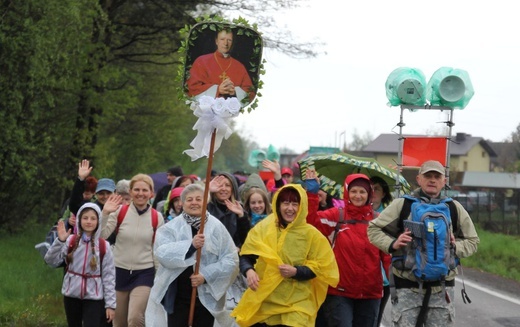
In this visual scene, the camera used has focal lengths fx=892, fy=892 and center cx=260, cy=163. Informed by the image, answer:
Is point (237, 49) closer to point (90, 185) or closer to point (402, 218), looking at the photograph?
point (402, 218)

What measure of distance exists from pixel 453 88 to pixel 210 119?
9.72ft

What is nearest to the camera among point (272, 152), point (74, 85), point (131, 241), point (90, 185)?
point (131, 241)

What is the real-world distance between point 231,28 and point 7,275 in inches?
239

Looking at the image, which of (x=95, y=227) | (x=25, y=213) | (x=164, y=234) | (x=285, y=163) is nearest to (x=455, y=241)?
(x=164, y=234)

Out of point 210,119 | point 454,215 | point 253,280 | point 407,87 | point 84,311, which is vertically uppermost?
point 407,87

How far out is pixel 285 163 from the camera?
389 feet

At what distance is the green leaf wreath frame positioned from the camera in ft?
26.8

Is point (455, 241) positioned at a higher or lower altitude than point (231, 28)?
lower

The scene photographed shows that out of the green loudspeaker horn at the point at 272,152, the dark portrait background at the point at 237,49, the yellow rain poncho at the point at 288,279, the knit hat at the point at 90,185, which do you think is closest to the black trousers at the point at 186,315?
the yellow rain poncho at the point at 288,279

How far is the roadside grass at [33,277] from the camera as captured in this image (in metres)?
10.0

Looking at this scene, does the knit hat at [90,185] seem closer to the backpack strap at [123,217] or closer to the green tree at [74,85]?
the backpack strap at [123,217]

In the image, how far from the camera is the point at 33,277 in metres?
13.0

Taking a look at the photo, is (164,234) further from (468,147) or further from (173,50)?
(468,147)

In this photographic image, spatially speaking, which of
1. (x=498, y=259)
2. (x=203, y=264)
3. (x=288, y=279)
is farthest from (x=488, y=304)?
(x=498, y=259)
